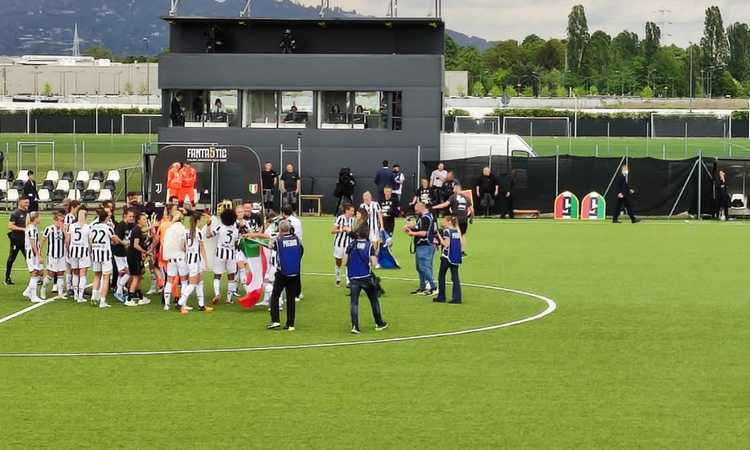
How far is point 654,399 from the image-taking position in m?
15.4

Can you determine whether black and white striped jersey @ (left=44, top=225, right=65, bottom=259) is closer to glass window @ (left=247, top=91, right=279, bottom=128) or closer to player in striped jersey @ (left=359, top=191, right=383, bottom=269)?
player in striped jersey @ (left=359, top=191, right=383, bottom=269)

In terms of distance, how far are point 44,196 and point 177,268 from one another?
28.9 metres

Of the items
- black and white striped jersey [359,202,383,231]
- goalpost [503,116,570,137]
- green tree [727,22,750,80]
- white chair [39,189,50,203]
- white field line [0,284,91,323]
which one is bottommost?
white field line [0,284,91,323]

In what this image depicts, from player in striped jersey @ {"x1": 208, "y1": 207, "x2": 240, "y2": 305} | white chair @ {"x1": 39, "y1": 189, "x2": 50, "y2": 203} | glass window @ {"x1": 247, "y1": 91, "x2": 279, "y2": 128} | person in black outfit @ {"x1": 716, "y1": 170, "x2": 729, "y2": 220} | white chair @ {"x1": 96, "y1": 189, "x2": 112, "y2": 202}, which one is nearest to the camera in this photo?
player in striped jersey @ {"x1": 208, "y1": 207, "x2": 240, "y2": 305}

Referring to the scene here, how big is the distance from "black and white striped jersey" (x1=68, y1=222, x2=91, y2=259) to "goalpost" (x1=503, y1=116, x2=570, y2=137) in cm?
7415

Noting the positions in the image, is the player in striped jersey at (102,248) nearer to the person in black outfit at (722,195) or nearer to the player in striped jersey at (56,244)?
the player in striped jersey at (56,244)

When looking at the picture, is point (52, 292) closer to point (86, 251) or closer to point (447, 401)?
point (86, 251)

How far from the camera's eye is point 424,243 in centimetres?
2505

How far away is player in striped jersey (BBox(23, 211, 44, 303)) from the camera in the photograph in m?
24.5

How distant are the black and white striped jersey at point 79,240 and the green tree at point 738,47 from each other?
179 m

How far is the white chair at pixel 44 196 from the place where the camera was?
50.2 meters

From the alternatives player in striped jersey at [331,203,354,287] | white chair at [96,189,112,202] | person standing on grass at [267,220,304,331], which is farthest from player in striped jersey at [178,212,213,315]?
white chair at [96,189,112,202]

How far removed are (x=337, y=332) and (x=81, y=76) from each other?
135m

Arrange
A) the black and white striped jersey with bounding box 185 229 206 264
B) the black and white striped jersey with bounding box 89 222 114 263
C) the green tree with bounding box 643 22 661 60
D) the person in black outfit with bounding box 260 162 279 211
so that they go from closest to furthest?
the black and white striped jersey with bounding box 185 229 206 264 → the black and white striped jersey with bounding box 89 222 114 263 → the person in black outfit with bounding box 260 162 279 211 → the green tree with bounding box 643 22 661 60
